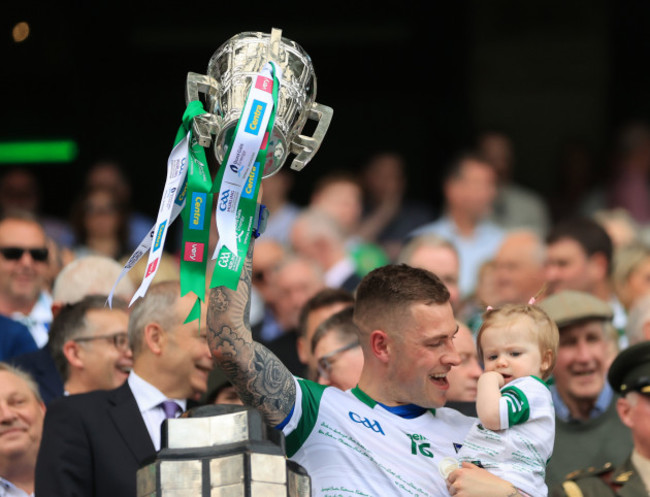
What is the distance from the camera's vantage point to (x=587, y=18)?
13672mm

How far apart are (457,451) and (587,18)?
29.4ft

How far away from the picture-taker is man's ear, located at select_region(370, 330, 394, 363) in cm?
544

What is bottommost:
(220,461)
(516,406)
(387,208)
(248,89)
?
(220,461)

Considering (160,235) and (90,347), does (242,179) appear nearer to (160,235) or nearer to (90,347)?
(160,235)

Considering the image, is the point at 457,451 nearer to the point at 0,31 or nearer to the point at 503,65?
the point at 0,31

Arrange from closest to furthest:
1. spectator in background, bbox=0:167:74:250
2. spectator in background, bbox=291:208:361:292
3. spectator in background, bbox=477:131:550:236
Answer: spectator in background, bbox=291:208:361:292
spectator in background, bbox=0:167:74:250
spectator in background, bbox=477:131:550:236

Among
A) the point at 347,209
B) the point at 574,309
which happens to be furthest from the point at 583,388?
the point at 347,209

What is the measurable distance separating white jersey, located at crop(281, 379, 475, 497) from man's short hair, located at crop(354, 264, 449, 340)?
31 cm

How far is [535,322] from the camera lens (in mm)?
5367

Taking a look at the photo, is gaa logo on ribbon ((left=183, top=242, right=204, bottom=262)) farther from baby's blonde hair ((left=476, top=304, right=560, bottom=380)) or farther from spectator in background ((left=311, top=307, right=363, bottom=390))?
spectator in background ((left=311, top=307, right=363, bottom=390))

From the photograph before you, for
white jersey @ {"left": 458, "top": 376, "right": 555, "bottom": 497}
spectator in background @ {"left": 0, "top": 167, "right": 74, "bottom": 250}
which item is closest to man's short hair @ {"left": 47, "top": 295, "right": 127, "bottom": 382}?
white jersey @ {"left": 458, "top": 376, "right": 555, "bottom": 497}

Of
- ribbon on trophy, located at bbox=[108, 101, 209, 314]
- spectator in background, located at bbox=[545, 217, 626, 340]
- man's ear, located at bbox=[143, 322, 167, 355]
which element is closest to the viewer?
ribbon on trophy, located at bbox=[108, 101, 209, 314]

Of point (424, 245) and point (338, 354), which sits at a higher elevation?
point (424, 245)

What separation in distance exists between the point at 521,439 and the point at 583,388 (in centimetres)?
203
